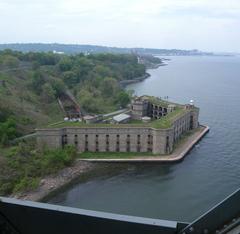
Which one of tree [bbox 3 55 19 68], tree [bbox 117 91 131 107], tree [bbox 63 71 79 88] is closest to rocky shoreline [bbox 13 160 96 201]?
tree [bbox 117 91 131 107]

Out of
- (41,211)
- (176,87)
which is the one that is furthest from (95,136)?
(176,87)

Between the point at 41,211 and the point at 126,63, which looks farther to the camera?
the point at 126,63

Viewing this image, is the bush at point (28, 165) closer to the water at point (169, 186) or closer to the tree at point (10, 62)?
the water at point (169, 186)

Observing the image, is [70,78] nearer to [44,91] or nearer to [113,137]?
[44,91]

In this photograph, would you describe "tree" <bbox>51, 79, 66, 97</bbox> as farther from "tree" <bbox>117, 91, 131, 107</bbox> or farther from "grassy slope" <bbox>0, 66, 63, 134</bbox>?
"tree" <bbox>117, 91, 131, 107</bbox>

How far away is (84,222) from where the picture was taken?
2227 millimetres

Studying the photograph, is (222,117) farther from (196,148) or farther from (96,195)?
(96,195)

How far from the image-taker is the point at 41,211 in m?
2.27

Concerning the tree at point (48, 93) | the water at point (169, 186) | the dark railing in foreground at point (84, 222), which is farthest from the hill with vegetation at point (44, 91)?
the dark railing in foreground at point (84, 222)

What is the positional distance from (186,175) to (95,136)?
252 inches

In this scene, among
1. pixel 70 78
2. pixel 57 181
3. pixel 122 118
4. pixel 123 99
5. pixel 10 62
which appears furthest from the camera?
pixel 70 78

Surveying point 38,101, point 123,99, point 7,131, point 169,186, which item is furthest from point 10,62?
point 169,186

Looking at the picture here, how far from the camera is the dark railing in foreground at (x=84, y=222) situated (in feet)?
6.51

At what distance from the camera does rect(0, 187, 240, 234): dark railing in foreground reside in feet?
6.51
